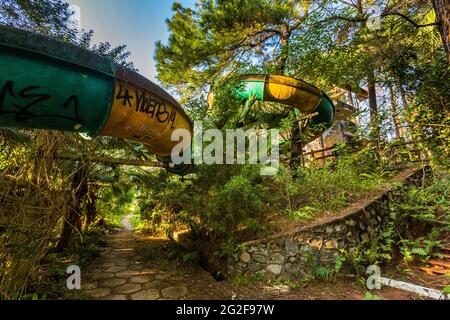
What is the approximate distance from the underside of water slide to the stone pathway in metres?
2.50

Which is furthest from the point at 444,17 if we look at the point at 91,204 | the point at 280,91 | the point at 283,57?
the point at 91,204

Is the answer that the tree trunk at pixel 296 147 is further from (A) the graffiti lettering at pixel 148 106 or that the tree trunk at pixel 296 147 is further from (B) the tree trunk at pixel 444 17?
(A) the graffiti lettering at pixel 148 106

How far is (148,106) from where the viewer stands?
7.38 ft

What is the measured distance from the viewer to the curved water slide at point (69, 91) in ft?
5.17

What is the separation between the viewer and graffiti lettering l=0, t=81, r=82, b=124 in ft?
5.16

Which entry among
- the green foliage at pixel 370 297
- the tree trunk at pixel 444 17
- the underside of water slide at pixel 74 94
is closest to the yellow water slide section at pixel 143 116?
the underside of water slide at pixel 74 94

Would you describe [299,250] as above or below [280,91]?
below

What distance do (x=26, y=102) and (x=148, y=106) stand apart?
0.93 m

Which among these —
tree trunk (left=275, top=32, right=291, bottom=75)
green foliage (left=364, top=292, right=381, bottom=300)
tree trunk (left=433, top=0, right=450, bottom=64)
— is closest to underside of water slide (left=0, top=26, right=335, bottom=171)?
green foliage (left=364, top=292, right=381, bottom=300)

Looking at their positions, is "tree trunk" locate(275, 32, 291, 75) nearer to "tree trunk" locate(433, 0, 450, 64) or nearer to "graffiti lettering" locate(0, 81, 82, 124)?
"tree trunk" locate(433, 0, 450, 64)

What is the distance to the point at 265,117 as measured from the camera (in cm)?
604

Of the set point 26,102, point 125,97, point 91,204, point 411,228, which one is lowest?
point 411,228

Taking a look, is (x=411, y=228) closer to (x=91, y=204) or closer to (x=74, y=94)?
(x=74, y=94)
